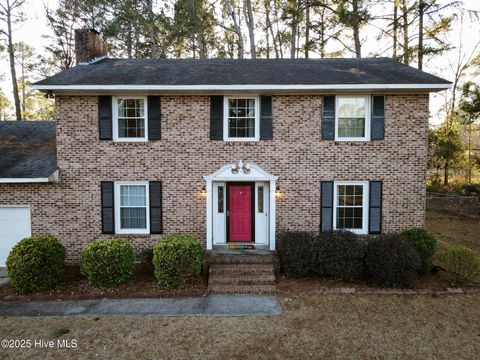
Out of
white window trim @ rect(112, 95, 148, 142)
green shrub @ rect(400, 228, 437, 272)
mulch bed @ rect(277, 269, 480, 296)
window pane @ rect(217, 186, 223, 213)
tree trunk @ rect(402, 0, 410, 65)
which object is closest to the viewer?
mulch bed @ rect(277, 269, 480, 296)

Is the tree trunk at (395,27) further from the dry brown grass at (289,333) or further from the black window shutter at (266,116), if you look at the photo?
the dry brown grass at (289,333)

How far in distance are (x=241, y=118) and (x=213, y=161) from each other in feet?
5.29

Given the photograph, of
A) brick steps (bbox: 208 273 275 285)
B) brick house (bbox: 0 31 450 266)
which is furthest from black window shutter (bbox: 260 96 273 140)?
brick steps (bbox: 208 273 275 285)

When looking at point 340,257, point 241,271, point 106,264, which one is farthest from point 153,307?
point 340,257

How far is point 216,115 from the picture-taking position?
8.98 metres

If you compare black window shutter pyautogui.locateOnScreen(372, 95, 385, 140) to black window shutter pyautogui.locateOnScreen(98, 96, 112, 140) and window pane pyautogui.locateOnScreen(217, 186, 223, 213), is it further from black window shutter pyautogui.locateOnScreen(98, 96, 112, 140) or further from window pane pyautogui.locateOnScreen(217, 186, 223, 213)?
black window shutter pyautogui.locateOnScreen(98, 96, 112, 140)

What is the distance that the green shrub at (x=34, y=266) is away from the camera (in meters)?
7.14

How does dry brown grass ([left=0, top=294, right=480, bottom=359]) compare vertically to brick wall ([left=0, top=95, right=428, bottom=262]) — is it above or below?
below

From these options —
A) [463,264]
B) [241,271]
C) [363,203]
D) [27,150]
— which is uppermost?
[27,150]

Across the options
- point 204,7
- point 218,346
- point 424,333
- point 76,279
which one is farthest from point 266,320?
point 204,7

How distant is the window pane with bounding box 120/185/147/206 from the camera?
918 cm

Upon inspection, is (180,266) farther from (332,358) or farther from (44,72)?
(44,72)

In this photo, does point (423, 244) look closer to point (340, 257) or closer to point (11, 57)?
point (340, 257)

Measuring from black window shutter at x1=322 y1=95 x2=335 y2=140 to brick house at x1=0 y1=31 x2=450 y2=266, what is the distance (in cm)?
3
